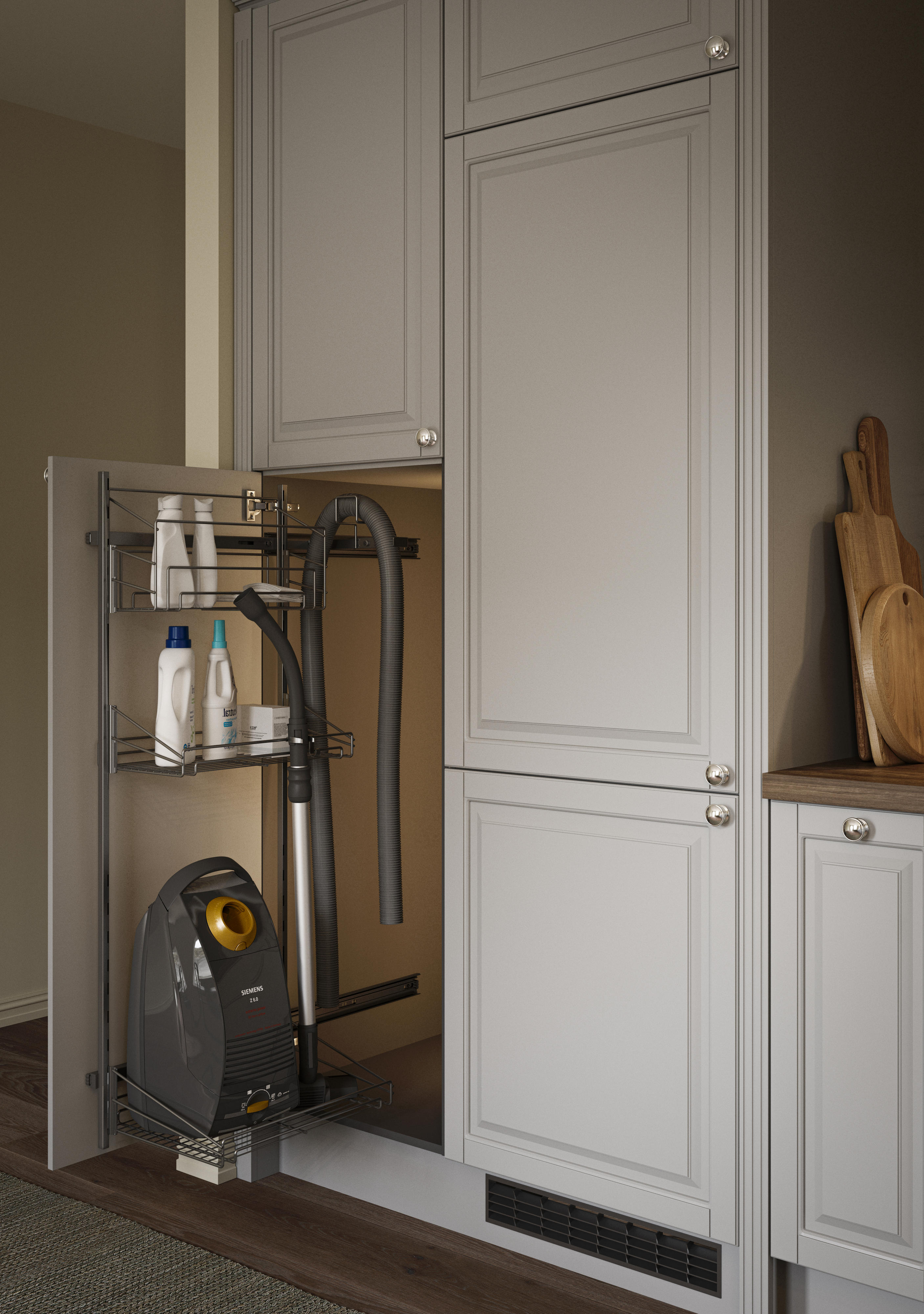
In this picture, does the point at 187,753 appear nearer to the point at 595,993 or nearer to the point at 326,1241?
the point at 595,993

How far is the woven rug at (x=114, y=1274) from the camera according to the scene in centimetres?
198

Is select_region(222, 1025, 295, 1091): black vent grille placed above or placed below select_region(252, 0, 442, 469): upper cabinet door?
below

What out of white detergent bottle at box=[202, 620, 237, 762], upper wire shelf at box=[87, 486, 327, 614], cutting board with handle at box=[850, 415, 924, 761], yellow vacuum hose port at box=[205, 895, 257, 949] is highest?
cutting board with handle at box=[850, 415, 924, 761]

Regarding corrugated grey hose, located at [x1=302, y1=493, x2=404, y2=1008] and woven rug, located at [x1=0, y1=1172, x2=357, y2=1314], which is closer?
woven rug, located at [x1=0, y1=1172, x2=357, y2=1314]

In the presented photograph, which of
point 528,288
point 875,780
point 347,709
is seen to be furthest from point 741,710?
point 347,709

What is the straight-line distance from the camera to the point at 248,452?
253cm

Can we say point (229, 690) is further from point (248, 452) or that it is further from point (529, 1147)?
point (529, 1147)

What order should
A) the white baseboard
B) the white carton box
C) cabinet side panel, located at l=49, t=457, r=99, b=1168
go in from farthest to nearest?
the white baseboard → the white carton box → cabinet side panel, located at l=49, t=457, r=99, b=1168

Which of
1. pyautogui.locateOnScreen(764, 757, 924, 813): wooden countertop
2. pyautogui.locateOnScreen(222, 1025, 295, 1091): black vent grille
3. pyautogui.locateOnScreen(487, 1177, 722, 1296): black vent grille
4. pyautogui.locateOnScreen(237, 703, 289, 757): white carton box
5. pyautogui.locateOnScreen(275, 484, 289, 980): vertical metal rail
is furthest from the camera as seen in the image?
pyautogui.locateOnScreen(275, 484, 289, 980): vertical metal rail

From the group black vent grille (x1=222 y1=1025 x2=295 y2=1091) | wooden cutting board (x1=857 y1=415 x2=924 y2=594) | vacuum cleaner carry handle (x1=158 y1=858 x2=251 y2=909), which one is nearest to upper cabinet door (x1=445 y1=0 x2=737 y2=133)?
wooden cutting board (x1=857 y1=415 x2=924 y2=594)

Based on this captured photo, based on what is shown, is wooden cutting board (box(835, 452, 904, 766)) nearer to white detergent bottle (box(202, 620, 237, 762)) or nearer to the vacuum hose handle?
the vacuum hose handle

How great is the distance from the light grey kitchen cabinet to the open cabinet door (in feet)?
3.85

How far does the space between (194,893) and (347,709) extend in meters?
0.74

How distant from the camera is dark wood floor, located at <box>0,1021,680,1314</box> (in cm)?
202
